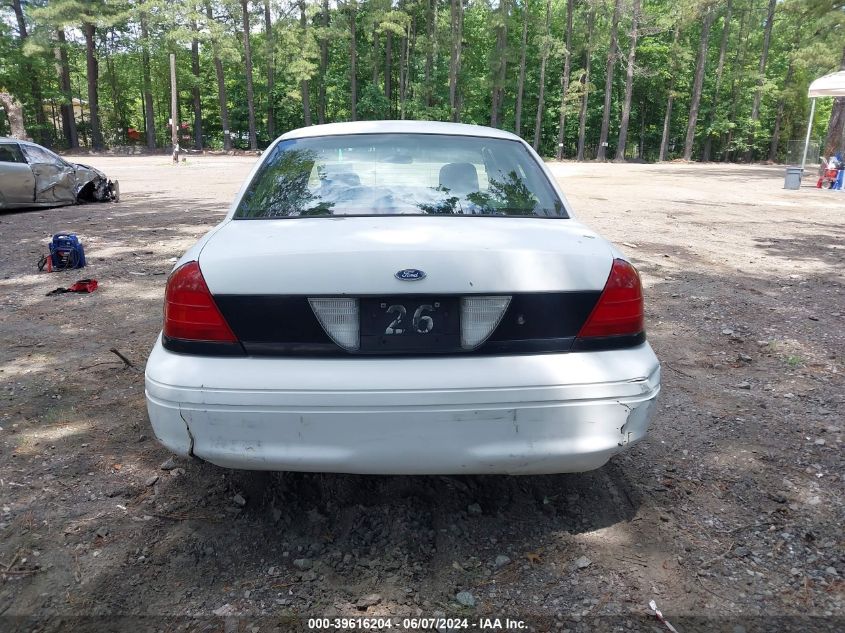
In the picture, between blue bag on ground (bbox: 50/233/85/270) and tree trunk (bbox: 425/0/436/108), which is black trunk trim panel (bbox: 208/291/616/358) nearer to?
blue bag on ground (bbox: 50/233/85/270)

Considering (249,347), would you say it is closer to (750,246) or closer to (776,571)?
(776,571)

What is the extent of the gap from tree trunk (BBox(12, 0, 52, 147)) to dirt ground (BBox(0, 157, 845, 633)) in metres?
48.0

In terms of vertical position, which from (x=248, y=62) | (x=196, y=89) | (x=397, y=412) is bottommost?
(x=397, y=412)

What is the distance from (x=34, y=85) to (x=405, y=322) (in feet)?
181

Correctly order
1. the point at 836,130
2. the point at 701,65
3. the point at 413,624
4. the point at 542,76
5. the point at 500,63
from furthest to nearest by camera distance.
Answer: the point at 500,63, the point at 542,76, the point at 701,65, the point at 836,130, the point at 413,624

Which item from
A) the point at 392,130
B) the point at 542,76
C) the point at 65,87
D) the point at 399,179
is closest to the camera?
the point at 399,179

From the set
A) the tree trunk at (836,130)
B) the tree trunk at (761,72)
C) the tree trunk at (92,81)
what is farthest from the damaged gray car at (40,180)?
the tree trunk at (761,72)

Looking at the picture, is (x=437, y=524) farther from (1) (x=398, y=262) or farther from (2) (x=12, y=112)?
(2) (x=12, y=112)

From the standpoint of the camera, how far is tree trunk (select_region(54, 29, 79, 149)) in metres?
44.3

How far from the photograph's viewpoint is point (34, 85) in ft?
151

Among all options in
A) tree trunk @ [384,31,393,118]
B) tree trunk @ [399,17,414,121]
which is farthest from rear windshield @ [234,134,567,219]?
tree trunk @ [384,31,393,118]

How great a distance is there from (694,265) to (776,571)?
233 inches

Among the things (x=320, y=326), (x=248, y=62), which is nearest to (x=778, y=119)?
(x=248, y=62)

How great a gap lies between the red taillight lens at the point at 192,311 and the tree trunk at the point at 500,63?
167ft
